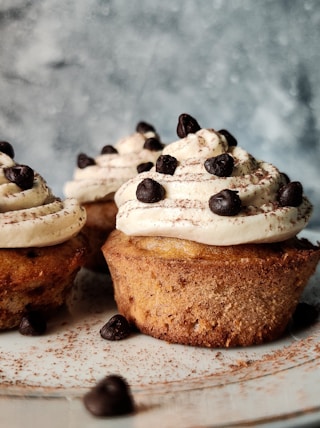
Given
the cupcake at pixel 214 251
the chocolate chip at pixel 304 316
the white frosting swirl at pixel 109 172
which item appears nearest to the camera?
the cupcake at pixel 214 251

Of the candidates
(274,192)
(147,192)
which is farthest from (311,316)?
(147,192)

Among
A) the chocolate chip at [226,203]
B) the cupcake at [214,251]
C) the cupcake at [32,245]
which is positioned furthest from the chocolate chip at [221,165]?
the cupcake at [32,245]

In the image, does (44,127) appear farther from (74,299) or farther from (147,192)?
(147,192)

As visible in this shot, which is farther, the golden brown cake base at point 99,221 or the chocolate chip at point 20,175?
the golden brown cake base at point 99,221

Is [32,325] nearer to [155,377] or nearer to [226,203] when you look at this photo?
[155,377]

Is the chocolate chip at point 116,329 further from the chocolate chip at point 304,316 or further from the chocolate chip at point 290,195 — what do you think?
the chocolate chip at point 290,195

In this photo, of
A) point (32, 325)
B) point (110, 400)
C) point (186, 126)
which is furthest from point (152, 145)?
point (110, 400)

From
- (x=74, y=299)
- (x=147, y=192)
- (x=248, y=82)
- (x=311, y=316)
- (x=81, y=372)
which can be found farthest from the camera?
(x=248, y=82)
